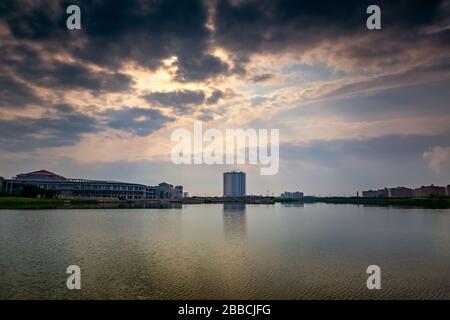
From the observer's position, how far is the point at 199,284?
985 inches

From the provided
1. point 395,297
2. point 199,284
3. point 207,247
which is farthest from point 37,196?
point 395,297

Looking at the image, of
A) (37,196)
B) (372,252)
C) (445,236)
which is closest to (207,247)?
(372,252)

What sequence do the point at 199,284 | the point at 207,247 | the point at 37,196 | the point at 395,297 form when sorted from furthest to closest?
the point at 37,196 → the point at 207,247 → the point at 199,284 → the point at 395,297

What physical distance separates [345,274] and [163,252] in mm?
19629

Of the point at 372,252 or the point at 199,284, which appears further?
the point at 372,252
